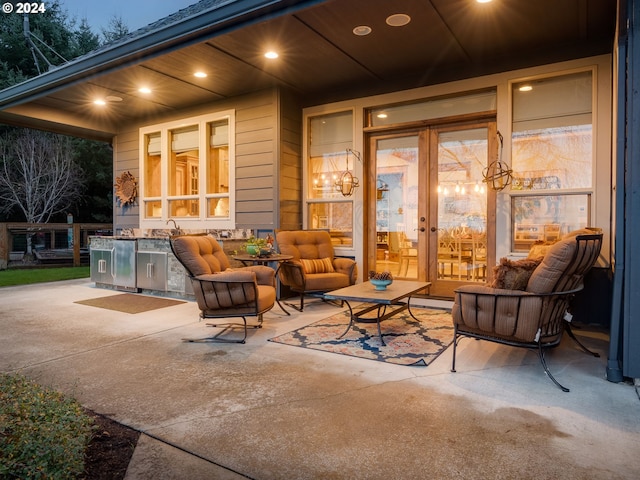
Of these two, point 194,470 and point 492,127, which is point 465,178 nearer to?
point 492,127

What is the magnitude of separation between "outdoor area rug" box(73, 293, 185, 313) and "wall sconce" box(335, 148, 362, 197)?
2736 mm

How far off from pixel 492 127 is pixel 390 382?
3.66m

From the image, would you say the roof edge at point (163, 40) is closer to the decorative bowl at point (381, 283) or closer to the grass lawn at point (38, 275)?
the decorative bowl at point (381, 283)

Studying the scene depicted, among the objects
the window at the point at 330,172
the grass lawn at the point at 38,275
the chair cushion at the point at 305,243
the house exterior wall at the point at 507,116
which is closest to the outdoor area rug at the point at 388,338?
the chair cushion at the point at 305,243

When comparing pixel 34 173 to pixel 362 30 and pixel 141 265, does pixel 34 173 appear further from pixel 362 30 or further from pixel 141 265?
pixel 362 30

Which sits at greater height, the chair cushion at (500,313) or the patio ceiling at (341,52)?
the patio ceiling at (341,52)

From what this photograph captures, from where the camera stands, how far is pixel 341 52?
4.80m

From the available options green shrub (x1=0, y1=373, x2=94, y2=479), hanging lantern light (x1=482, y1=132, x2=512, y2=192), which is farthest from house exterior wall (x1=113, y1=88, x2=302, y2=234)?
green shrub (x1=0, y1=373, x2=94, y2=479)

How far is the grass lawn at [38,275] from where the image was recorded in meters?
7.59

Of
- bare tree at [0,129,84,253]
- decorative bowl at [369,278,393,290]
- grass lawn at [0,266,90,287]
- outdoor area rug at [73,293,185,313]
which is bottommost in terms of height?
outdoor area rug at [73,293,185,313]

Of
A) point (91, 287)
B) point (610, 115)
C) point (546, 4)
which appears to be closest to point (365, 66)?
point (546, 4)

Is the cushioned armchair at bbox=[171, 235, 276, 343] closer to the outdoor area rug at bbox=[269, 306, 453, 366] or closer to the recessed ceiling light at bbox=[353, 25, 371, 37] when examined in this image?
the outdoor area rug at bbox=[269, 306, 453, 366]

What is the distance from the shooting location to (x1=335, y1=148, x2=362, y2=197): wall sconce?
19.4ft

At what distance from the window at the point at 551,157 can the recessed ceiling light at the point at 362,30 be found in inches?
75.2
